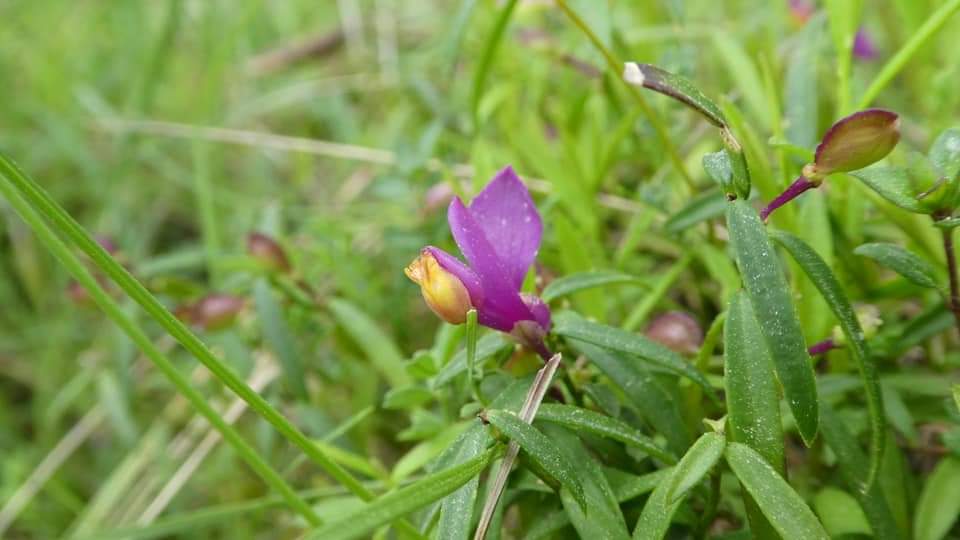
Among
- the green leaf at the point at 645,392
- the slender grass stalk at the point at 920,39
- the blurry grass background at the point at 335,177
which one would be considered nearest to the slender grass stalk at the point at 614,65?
the blurry grass background at the point at 335,177

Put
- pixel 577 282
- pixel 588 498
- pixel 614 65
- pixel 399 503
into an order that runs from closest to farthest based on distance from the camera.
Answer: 1. pixel 399 503
2. pixel 588 498
3. pixel 577 282
4. pixel 614 65

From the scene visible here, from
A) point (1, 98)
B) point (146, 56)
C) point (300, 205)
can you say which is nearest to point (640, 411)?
point (300, 205)

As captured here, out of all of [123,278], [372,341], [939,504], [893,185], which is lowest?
[939,504]

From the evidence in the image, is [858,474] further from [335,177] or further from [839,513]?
[335,177]

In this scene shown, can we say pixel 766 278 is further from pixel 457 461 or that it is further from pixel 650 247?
→ pixel 650 247

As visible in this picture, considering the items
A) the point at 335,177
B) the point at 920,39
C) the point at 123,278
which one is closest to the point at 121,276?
the point at 123,278
